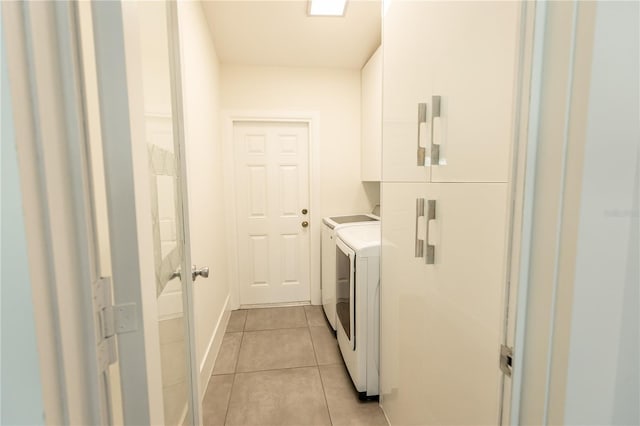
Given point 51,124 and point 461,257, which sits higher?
point 51,124

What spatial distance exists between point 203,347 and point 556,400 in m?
1.92

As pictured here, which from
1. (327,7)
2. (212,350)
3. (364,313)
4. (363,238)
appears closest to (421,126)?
(363,238)

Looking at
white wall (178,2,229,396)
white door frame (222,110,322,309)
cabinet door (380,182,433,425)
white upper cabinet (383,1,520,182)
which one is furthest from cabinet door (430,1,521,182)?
white door frame (222,110,322,309)

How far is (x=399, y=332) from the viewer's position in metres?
1.39

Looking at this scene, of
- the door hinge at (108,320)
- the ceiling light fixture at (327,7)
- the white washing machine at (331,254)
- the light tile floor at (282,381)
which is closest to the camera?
the door hinge at (108,320)

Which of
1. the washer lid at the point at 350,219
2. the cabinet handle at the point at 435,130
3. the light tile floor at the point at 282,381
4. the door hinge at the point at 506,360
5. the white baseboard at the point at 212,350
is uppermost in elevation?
the cabinet handle at the point at 435,130

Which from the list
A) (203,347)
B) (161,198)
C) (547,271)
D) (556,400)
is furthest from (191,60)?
(556,400)

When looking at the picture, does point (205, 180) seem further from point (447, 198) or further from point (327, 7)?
point (447, 198)

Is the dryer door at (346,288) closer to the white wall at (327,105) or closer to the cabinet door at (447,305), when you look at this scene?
the cabinet door at (447,305)

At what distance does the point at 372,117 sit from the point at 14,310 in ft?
8.84

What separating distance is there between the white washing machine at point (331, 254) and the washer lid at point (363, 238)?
0.10 m

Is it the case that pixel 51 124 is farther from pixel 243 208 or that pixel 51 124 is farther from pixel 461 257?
pixel 243 208

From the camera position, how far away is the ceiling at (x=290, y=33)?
205 centimetres

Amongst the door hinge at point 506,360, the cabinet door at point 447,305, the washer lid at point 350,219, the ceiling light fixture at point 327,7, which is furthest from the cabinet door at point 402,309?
the ceiling light fixture at point 327,7
